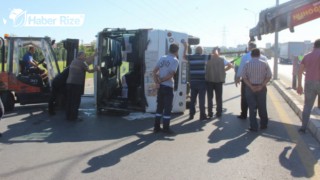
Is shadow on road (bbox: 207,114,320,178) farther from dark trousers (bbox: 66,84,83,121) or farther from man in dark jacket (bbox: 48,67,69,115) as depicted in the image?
man in dark jacket (bbox: 48,67,69,115)

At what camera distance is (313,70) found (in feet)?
25.9

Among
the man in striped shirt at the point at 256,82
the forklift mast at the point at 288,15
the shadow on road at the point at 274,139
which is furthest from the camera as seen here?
the forklift mast at the point at 288,15

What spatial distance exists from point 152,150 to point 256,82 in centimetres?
286

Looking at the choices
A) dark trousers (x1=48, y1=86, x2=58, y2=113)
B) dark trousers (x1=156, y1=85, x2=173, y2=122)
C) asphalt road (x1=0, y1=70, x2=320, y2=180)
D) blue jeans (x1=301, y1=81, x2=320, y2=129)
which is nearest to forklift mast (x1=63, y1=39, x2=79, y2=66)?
dark trousers (x1=48, y1=86, x2=58, y2=113)

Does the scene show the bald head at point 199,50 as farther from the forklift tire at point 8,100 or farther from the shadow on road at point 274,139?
the forklift tire at point 8,100

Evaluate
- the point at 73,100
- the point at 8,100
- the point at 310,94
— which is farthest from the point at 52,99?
the point at 310,94

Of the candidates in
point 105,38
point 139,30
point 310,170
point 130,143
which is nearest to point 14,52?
point 105,38

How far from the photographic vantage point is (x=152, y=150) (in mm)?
6773

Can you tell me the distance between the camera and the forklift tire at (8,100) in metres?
11.4

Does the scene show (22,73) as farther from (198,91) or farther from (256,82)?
(256,82)

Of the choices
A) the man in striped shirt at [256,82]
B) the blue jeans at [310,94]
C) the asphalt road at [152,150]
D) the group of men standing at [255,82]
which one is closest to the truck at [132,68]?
the asphalt road at [152,150]

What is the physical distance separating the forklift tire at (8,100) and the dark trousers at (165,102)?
209 inches

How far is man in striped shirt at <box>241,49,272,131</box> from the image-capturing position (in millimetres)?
8344

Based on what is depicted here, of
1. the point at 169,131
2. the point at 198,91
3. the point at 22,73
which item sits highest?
the point at 22,73
